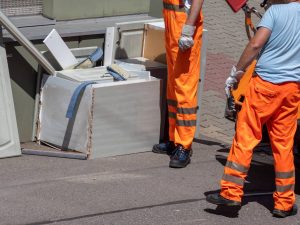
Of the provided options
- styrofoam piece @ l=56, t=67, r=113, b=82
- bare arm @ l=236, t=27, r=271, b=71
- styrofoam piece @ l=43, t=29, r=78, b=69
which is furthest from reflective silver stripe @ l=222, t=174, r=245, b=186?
styrofoam piece @ l=43, t=29, r=78, b=69

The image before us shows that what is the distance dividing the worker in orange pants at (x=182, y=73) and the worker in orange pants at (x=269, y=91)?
111 cm

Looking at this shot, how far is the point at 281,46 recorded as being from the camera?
5934 millimetres

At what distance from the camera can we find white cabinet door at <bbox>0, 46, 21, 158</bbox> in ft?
23.6

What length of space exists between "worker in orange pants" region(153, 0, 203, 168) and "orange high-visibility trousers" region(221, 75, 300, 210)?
116cm

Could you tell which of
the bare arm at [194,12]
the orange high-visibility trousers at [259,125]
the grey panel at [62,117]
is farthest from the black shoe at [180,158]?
the orange high-visibility trousers at [259,125]

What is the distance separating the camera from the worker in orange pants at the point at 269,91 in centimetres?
590

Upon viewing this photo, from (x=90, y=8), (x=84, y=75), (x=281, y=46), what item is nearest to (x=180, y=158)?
(x=84, y=75)

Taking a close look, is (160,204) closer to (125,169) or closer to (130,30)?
(125,169)

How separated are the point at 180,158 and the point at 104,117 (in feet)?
2.26

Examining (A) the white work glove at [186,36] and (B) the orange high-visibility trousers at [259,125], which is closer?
(B) the orange high-visibility trousers at [259,125]

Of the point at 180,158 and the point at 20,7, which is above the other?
the point at 20,7

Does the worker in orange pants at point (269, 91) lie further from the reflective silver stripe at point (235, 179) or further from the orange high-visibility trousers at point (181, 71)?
the orange high-visibility trousers at point (181, 71)

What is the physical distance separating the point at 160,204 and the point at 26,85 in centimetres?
192

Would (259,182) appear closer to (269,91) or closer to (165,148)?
(165,148)
